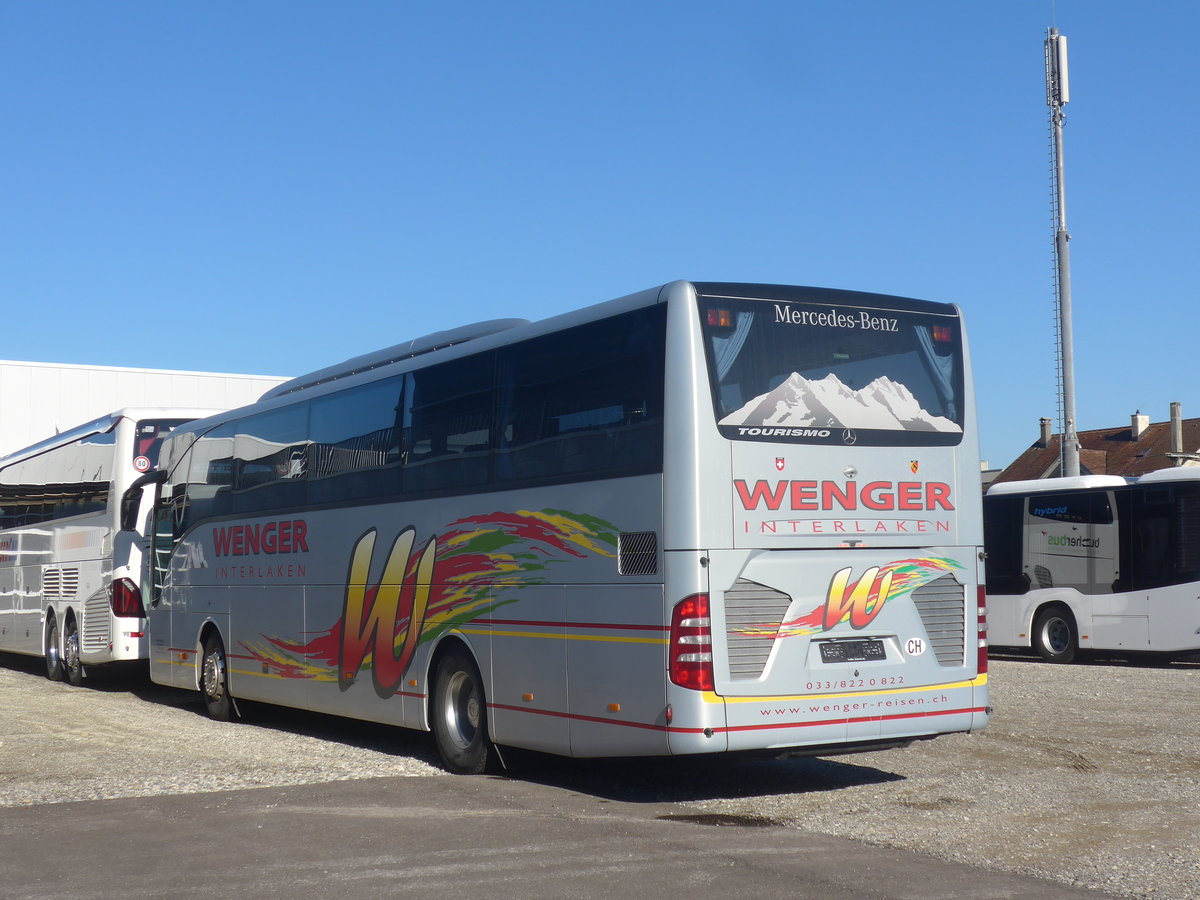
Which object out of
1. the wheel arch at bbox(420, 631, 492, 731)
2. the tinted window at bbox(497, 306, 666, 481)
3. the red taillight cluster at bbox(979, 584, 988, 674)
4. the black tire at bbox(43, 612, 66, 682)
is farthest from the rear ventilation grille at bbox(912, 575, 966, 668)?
the black tire at bbox(43, 612, 66, 682)

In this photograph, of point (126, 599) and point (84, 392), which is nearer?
point (126, 599)

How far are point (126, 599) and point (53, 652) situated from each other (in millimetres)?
3418

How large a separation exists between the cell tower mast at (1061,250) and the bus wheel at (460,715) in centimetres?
2220

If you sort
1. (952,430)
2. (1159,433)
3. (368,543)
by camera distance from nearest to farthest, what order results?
(952,430), (368,543), (1159,433)

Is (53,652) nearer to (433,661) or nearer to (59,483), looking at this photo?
(59,483)

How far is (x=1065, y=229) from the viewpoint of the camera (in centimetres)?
3241

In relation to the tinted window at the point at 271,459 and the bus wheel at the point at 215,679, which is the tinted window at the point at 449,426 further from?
the bus wheel at the point at 215,679

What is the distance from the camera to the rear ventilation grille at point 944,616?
9.51m

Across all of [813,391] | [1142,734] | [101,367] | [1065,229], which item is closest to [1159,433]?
[1065,229]

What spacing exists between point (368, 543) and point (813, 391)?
470cm

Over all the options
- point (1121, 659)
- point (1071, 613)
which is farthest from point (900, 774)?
point (1121, 659)

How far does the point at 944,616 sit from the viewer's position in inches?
378

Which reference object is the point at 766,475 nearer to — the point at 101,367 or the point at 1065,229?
the point at 1065,229

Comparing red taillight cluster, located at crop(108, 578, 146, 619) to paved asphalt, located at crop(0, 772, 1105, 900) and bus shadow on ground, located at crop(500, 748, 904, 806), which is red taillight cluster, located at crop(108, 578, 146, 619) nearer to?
bus shadow on ground, located at crop(500, 748, 904, 806)
